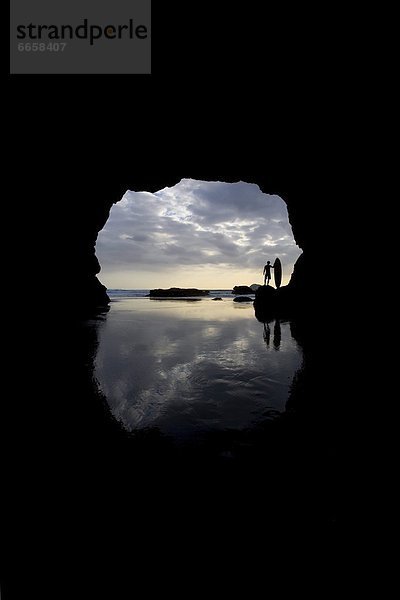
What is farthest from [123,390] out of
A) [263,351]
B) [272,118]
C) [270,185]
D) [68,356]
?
[270,185]

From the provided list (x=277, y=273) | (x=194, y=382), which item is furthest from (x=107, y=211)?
(x=194, y=382)

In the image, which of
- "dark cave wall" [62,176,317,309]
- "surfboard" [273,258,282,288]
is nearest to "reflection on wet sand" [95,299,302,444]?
"dark cave wall" [62,176,317,309]

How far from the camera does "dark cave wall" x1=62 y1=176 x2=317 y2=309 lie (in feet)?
44.7

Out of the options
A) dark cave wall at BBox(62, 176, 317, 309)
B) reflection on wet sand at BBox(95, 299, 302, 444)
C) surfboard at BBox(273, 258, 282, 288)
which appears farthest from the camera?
surfboard at BBox(273, 258, 282, 288)

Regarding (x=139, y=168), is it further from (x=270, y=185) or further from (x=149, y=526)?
(x=149, y=526)

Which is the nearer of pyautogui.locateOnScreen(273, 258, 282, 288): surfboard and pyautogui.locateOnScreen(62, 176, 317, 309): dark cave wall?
pyautogui.locateOnScreen(62, 176, 317, 309): dark cave wall

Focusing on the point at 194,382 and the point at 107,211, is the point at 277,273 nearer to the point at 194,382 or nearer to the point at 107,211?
the point at 107,211

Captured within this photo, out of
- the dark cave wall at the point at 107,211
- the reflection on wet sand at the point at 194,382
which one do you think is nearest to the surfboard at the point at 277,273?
the dark cave wall at the point at 107,211

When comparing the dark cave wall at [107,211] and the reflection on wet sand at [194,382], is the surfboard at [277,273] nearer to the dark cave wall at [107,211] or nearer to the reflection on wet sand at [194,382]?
the dark cave wall at [107,211]

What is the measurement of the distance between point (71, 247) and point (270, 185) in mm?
12584

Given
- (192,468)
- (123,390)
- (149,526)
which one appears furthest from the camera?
(123,390)

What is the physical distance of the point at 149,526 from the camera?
1.43 meters

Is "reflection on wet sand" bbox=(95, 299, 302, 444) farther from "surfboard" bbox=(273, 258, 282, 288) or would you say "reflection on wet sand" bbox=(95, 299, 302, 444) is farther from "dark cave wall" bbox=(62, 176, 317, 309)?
"surfboard" bbox=(273, 258, 282, 288)

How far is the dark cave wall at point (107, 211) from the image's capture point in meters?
13.6
